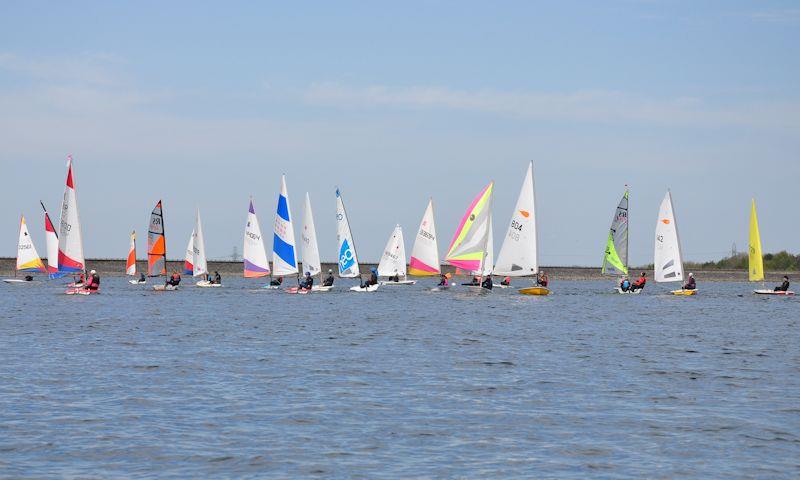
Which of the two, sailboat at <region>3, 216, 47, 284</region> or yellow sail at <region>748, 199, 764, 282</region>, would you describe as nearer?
yellow sail at <region>748, 199, 764, 282</region>

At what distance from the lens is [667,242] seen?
73.4m

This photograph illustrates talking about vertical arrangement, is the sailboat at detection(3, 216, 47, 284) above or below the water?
above

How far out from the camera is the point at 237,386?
79.8 ft

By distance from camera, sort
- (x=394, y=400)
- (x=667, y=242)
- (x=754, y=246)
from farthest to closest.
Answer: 1. (x=754, y=246)
2. (x=667, y=242)
3. (x=394, y=400)

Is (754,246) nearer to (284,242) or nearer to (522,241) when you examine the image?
(522,241)

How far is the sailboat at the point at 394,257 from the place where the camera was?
3221 inches

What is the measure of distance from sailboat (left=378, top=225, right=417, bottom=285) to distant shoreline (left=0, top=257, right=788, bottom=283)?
31.6m

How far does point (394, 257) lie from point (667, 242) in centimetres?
2096

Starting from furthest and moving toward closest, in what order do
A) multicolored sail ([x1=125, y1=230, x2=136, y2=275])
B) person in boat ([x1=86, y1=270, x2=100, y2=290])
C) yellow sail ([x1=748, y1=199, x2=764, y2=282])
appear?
multicolored sail ([x1=125, y1=230, x2=136, y2=275])
yellow sail ([x1=748, y1=199, x2=764, y2=282])
person in boat ([x1=86, y1=270, x2=100, y2=290])

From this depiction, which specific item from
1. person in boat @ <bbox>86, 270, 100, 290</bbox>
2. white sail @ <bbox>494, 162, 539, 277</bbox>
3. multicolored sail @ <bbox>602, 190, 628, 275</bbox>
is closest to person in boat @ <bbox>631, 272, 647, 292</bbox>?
multicolored sail @ <bbox>602, 190, 628, 275</bbox>

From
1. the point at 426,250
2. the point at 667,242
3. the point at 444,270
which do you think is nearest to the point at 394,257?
the point at 426,250

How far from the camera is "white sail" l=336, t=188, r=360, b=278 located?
7231cm

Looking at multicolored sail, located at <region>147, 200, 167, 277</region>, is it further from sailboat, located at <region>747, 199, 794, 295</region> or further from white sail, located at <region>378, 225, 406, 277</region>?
sailboat, located at <region>747, 199, 794, 295</region>

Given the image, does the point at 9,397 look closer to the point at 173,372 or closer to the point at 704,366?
the point at 173,372
